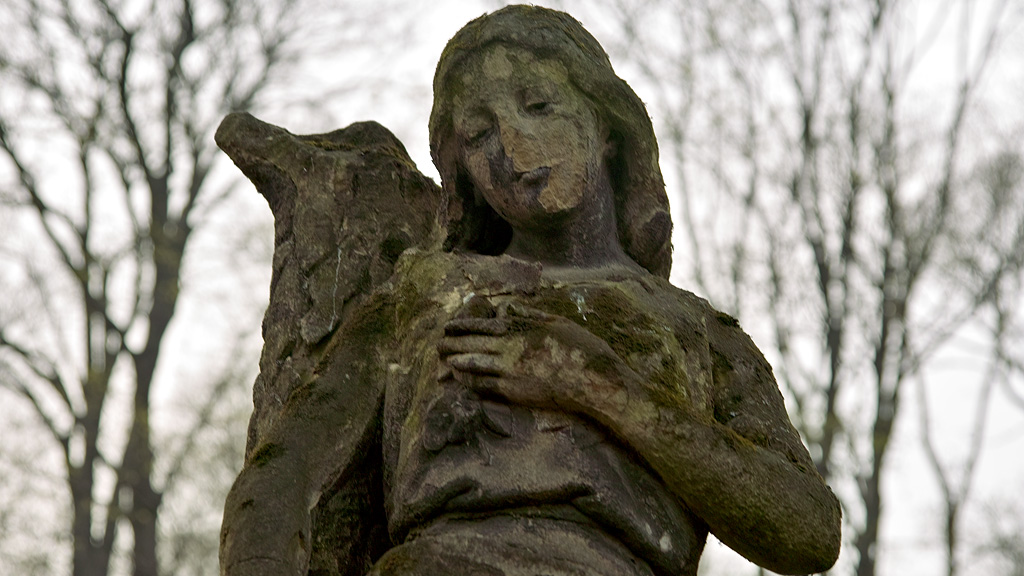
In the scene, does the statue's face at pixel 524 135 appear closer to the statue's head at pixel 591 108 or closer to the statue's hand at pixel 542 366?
the statue's head at pixel 591 108

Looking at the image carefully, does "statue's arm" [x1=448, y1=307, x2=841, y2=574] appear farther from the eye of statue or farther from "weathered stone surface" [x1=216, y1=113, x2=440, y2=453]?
"weathered stone surface" [x1=216, y1=113, x2=440, y2=453]

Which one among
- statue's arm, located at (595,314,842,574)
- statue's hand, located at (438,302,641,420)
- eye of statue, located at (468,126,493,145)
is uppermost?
eye of statue, located at (468,126,493,145)

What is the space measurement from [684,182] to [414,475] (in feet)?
39.2

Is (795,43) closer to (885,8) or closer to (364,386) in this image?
(885,8)

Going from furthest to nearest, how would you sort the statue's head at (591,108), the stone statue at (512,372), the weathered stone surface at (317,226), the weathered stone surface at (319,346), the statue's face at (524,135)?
1. the weathered stone surface at (317,226)
2. the statue's head at (591,108)
3. the statue's face at (524,135)
4. the weathered stone surface at (319,346)
5. the stone statue at (512,372)

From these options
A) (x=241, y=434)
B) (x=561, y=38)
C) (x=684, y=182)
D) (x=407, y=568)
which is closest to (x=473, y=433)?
(x=407, y=568)

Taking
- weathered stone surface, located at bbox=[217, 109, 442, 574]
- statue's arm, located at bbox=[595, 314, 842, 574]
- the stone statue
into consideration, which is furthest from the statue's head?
statue's arm, located at bbox=[595, 314, 842, 574]

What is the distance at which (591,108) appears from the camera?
401cm

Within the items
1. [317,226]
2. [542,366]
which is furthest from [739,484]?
[317,226]

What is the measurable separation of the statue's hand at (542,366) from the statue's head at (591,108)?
2.05 feet

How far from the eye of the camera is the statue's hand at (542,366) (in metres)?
3.44

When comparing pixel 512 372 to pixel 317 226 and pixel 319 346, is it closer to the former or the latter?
pixel 319 346

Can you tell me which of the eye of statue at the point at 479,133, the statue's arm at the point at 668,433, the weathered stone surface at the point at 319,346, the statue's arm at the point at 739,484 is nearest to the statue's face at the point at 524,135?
the eye of statue at the point at 479,133

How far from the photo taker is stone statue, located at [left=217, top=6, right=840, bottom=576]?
11.1 feet
